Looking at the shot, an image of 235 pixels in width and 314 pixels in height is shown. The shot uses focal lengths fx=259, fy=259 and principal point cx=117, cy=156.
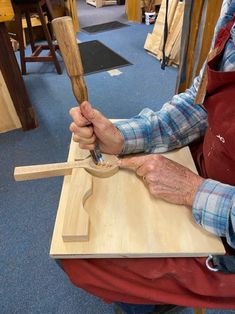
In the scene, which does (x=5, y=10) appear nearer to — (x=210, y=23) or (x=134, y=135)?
(x=210, y=23)

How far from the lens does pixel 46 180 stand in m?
1.43

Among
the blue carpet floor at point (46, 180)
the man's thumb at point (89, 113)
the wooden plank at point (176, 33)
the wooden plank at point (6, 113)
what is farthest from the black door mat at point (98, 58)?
the man's thumb at point (89, 113)

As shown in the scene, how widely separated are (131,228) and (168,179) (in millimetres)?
131

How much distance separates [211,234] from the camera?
0.47 m

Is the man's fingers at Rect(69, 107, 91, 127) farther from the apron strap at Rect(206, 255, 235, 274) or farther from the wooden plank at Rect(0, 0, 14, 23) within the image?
the wooden plank at Rect(0, 0, 14, 23)

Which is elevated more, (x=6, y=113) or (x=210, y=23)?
(x=210, y=23)

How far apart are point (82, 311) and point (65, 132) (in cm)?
115

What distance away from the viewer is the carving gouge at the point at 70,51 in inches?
14.9

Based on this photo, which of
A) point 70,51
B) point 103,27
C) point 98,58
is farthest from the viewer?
point 103,27

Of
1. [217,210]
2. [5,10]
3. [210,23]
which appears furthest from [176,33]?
[217,210]

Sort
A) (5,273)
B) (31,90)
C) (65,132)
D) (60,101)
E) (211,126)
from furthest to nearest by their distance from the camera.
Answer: (31,90)
(60,101)
(65,132)
(5,273)
(211,126)

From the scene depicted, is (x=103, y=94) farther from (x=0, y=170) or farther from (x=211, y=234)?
(x=211, y=234)

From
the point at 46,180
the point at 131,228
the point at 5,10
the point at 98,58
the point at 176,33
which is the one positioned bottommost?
the point at 46,180

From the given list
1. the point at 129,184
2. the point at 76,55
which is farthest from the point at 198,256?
the point at 76,55
